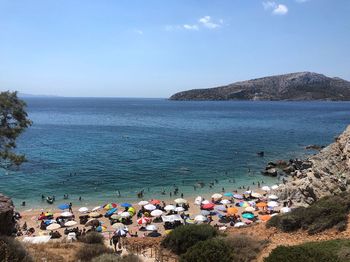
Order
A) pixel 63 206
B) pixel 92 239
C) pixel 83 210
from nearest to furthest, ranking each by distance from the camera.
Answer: pixel 92 239 < pixel 83 210 < pixel 63 206

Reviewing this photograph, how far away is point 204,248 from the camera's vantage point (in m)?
14.3

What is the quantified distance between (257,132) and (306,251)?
268ft

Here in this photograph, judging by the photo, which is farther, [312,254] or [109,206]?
[109,206]

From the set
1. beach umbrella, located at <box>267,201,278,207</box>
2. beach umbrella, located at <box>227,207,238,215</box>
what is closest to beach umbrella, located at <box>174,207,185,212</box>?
beach umbrella, located at <box>227,207,238,215</box>

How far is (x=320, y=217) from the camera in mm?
17938

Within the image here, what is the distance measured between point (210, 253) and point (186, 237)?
4.17 metres

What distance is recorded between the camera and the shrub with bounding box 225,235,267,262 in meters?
15.2

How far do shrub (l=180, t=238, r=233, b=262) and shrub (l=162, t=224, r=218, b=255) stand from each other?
3017 millimetres

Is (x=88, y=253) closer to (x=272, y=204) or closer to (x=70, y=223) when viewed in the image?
(x=70, y=223)

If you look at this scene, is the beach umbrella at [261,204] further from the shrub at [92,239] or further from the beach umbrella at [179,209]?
the shrub at [92,239]

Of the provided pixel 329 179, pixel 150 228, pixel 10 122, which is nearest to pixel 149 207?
pixel 150 228

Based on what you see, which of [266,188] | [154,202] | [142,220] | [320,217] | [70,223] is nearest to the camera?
[320,217]

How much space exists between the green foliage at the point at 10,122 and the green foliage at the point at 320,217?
48.0ft

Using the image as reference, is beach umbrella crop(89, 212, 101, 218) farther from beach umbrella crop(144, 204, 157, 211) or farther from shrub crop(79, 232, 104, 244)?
shrub crop(79, 232, 104, 244)
